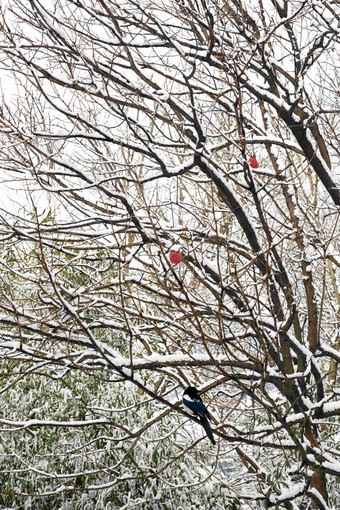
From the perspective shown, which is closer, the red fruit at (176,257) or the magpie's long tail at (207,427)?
the magpie's long tail at (207,427)

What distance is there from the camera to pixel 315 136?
14.8 ft

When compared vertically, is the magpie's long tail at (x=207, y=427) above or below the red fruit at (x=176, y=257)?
below

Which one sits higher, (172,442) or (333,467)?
(172,442)

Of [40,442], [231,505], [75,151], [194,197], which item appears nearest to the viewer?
[231,505]

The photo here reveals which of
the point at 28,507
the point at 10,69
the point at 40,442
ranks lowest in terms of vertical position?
the point at 28,507

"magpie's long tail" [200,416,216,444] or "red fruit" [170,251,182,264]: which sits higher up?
"red fruit" [170,251,182,264]

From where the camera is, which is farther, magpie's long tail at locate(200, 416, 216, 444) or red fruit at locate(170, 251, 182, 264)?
red fruit at locate(170, 251, 182, 264)

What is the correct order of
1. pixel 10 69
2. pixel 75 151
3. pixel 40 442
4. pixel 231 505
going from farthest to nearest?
pixel 75 151 → pixel 40 442 → pixel 231 505 → pixel 10 69

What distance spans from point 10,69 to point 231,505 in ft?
13.1

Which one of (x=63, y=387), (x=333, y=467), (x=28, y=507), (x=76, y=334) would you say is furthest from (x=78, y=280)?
(x=333, y=467)

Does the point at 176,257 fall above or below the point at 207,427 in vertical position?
above

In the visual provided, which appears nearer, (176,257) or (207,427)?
(207,427)

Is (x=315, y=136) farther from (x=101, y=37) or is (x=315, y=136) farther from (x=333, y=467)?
(x=333, y=467)

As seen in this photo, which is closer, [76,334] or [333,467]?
[333,467]
